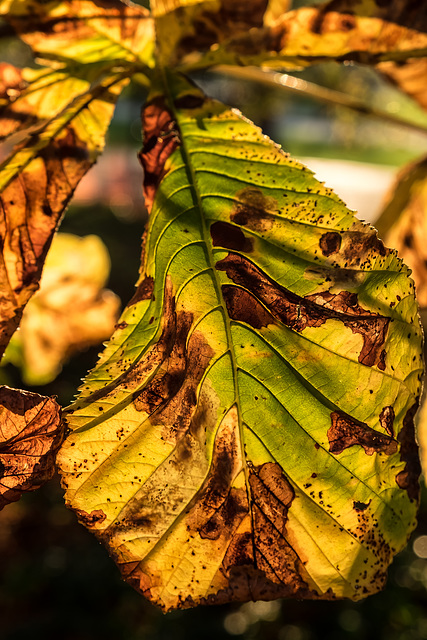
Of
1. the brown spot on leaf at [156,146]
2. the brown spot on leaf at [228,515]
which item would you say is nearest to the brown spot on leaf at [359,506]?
the brown spot on leaf at [228,515]

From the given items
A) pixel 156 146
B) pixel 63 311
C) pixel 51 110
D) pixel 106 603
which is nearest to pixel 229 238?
pixel 156 146

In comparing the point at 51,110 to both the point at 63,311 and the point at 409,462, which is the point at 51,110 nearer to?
the point at 409,462

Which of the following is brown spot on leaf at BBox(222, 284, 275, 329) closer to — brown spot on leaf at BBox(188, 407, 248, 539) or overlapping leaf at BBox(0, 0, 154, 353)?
brown spot on leaf at BBox(188, 407, 248, 539)

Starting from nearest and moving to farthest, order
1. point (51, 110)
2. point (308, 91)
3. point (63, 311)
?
point (51, 110), point (308, 91), point (63, 311)

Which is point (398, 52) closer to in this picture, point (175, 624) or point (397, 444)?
point (397, 444)

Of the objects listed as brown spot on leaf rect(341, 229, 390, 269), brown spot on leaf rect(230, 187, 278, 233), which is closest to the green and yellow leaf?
brown spot on leaf rect(230, 187, 278, 233)

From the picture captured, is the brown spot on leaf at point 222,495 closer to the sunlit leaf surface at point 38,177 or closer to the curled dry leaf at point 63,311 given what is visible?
the sunlit leaf surface at point 38,177
